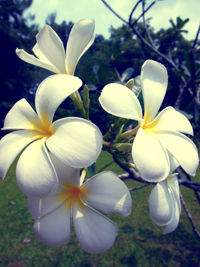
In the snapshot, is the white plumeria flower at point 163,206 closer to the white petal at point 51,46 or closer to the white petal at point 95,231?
the white petal at point 95,231

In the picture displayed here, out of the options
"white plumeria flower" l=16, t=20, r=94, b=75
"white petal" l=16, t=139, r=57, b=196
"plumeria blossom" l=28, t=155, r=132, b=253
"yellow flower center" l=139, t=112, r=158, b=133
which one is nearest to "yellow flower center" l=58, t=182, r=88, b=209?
"plumeria blossom" l=28, t=155, r=132, b=253

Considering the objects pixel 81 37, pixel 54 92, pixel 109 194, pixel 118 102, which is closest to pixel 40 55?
pixel 81 37

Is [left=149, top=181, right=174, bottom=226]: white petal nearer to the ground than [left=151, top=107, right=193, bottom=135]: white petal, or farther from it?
nearer to the ground

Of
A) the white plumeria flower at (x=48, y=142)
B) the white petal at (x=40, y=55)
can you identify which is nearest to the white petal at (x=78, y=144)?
the white plumeria flower at (x=48, y=142)

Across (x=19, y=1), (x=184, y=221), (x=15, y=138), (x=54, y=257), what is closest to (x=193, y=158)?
(x=15, y=138)

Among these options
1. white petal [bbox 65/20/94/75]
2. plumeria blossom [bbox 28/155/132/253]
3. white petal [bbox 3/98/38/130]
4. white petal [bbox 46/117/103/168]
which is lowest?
plumeria blossom [bbox 28/155/132/253]

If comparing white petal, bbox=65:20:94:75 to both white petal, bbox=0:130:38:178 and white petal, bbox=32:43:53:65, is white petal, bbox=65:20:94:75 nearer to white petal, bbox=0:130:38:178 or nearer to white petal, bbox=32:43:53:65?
white petal, bbox=32:43:53:65

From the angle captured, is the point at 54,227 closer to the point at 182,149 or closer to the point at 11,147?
the point at 11,147
